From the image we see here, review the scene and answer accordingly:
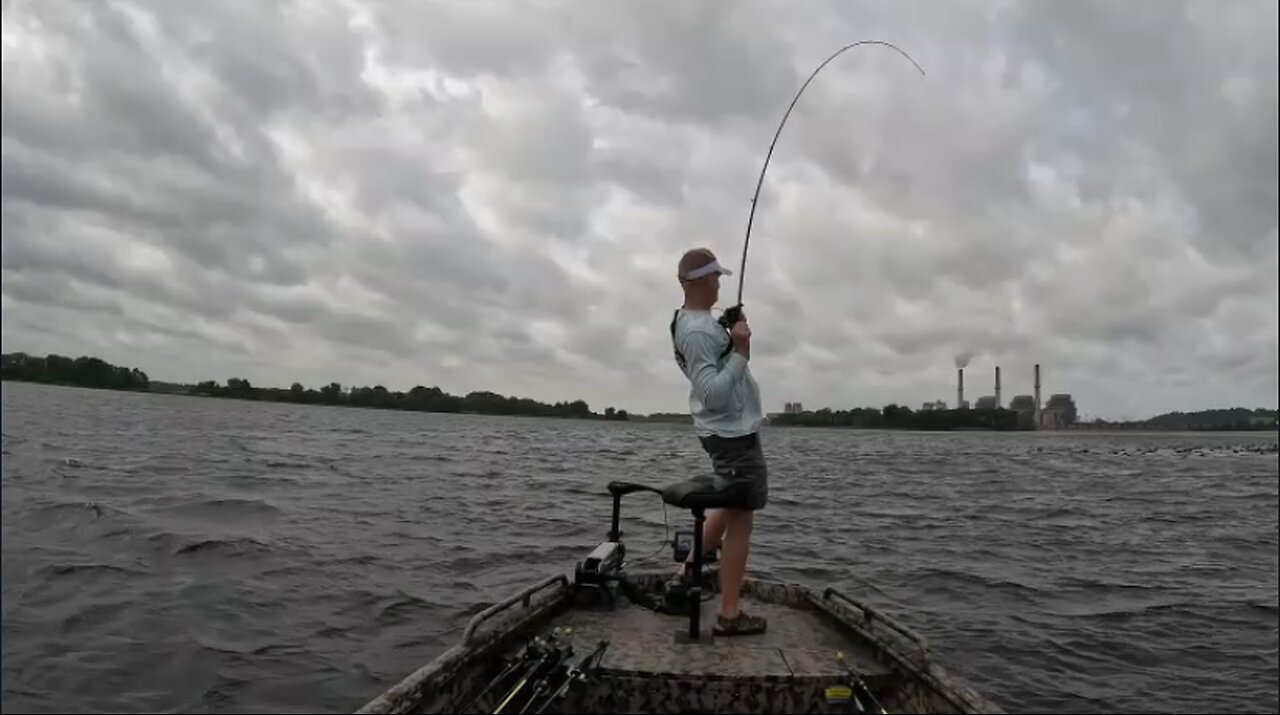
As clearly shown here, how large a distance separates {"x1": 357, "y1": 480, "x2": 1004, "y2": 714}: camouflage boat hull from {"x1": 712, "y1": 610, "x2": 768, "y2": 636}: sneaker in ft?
0.16

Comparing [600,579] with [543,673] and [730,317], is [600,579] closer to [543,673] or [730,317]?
[543,673]

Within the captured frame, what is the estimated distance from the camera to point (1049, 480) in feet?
103

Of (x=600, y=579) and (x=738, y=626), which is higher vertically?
(x=600, y=579)

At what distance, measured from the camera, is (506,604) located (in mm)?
5258

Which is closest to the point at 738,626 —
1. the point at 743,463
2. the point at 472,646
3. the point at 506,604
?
the point at 743,463

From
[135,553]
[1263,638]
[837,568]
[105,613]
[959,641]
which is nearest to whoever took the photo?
[105,613]

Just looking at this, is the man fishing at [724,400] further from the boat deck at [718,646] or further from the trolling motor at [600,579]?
the trolling motor at [600,579]

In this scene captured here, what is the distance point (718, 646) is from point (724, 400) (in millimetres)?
1489

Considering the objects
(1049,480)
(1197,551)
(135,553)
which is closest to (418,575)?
(135,553)

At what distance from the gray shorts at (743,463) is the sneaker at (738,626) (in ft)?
2.53

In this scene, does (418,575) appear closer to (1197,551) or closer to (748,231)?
(748,231)

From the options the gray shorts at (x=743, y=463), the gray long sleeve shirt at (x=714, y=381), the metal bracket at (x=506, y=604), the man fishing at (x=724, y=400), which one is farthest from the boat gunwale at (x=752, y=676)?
the gray long sleeve shirt at (x=714, y=381)

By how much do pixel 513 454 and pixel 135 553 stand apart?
2886cm

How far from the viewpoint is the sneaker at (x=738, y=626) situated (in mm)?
5371
